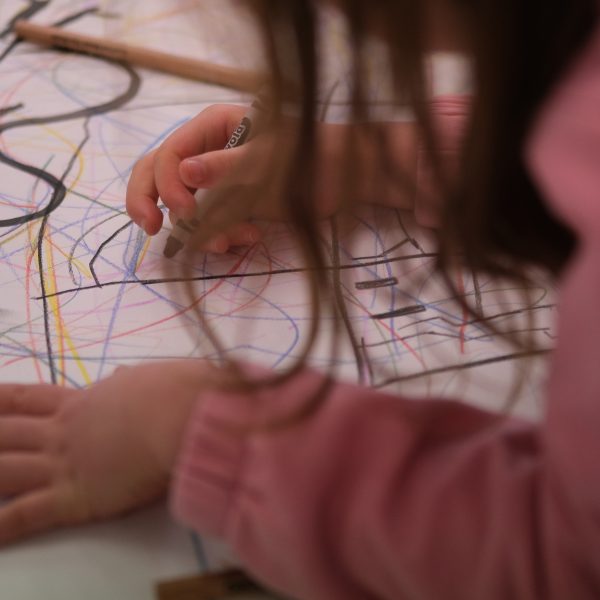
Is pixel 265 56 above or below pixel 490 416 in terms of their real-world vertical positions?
above

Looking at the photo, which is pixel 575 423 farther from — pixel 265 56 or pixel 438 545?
pixel 265 56

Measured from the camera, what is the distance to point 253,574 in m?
0.32

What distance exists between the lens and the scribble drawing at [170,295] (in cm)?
43

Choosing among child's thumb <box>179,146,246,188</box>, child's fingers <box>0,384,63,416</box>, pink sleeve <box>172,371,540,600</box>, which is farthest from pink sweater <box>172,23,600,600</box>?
child's thumb <box>179,146,246,188</box>

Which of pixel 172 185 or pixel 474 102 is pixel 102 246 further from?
pixel 474 102

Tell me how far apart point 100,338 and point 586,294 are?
29cm

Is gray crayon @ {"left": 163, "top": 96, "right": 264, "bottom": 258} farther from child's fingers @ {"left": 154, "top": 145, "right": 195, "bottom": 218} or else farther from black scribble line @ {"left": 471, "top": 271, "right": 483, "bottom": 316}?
black scribble line @ {"left": 471, "top": 271, "right": 483, "bottom": 316}

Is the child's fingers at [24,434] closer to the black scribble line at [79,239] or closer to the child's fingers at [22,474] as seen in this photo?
the child's fingers at [22,474]

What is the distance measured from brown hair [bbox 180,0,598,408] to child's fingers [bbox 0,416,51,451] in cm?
15

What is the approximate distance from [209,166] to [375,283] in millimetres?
142

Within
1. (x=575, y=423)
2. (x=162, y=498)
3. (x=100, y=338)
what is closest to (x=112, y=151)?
(x=100, y=338)

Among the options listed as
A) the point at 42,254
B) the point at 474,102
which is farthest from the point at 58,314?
the point at 474,102

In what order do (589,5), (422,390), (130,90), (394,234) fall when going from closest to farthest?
(589,5) < (422,390) < (394,234) < (130,90)

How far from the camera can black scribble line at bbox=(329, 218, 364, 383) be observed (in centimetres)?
43
